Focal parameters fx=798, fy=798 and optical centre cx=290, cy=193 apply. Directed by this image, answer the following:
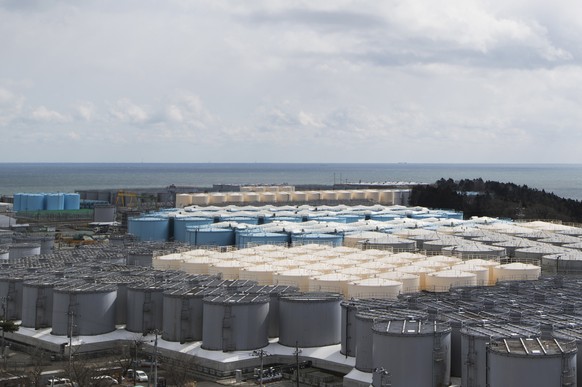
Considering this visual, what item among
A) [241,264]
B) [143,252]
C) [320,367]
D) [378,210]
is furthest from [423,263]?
[378,210]

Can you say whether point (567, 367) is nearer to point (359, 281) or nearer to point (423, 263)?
point (359, 281)

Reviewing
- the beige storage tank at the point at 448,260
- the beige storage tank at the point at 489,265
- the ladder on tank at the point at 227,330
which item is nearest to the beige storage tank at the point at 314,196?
the beige storage tank at the point at 448,260

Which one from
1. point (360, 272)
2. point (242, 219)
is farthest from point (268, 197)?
point (360, 272)

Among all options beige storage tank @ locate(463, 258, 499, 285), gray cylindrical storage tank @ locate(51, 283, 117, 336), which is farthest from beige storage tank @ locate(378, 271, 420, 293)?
gray cylindrical storage tank @ locate(51, 283, 117, 336)

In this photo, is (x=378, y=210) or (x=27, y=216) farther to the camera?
(x=27, y=216)

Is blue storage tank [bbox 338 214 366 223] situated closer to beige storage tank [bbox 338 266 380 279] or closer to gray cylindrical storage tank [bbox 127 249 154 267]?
gray cylindrical storage tank [bbox 127 249 154 267]

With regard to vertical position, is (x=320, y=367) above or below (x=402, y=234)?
below

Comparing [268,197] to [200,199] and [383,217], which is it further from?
[383,217]
